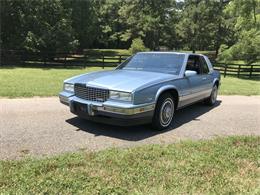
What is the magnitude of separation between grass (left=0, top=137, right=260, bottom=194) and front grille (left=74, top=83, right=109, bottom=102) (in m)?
1.13

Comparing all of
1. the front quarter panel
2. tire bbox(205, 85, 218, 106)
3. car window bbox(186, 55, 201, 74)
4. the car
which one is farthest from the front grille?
tire bbox(205, 85, 218, 106)

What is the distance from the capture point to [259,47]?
22703 mm

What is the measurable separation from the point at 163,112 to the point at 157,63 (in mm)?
1396

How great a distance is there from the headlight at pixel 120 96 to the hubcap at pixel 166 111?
3.04 feet

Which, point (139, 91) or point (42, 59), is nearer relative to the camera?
point (139, 91)

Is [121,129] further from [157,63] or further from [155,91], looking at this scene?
[157,63]

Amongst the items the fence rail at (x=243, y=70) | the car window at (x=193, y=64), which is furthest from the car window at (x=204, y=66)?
the fence rail at (x=243, y=70)

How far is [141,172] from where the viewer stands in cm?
385

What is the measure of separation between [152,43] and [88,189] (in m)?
36.1

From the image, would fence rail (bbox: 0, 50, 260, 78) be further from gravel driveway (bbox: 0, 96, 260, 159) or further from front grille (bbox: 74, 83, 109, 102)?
front grille (bbox: 74, 83, 109, 102)

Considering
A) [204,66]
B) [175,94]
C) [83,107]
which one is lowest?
[83,107]

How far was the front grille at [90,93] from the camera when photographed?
5.32 meters

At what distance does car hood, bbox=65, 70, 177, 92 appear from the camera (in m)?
5.30

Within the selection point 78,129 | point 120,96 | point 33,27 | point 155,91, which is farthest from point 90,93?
point 33,27
